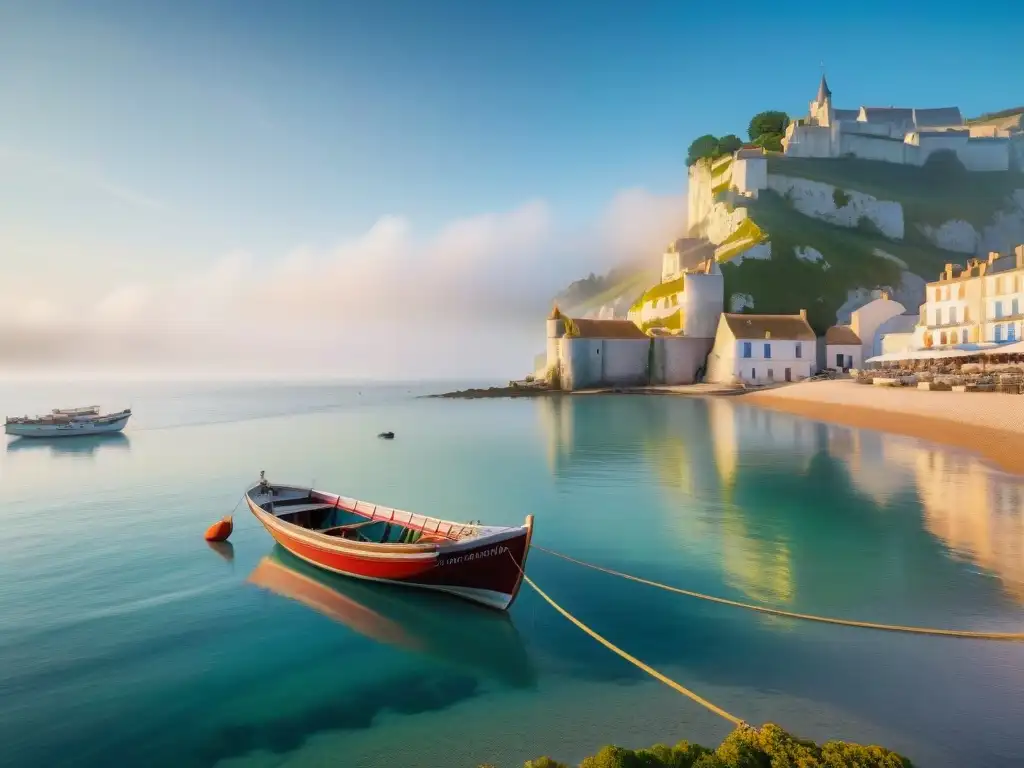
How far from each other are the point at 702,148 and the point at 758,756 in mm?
126977

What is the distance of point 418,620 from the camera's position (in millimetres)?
11102

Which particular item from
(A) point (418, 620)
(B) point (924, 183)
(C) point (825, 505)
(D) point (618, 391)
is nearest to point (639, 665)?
(A) point (418, 620)

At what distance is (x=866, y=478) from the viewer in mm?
23031

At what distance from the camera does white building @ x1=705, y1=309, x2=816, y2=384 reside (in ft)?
224

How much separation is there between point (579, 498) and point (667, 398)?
49837 mm

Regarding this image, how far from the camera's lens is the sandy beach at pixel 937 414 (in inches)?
1132

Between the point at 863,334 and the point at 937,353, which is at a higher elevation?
the point at 863,334

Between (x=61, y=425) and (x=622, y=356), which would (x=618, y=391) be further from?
(x=61, y=425)

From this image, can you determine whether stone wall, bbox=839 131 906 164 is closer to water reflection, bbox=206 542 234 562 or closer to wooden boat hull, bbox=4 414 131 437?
wooden boat hull, bbox=4 414 131 437

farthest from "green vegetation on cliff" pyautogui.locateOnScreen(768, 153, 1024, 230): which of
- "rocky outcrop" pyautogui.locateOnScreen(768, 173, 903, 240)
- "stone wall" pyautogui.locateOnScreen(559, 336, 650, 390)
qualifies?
"stone wall" pyautogui.locateOnScreen(559, 336, 650, 390)

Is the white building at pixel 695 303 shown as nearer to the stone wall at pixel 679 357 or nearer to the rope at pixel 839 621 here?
the stone wall at pixel 679 357

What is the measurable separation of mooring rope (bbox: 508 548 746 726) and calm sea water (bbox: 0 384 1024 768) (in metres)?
0.16

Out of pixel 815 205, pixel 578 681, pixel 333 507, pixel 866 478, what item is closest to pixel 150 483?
pixel 333 507

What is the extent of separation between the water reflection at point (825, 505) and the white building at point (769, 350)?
3104 centimetres
